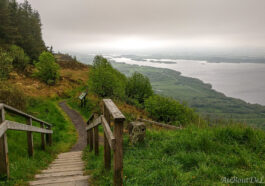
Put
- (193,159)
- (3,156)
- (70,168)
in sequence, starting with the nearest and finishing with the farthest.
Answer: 1. (3,156)
2. (193,159)
3. (70,168)

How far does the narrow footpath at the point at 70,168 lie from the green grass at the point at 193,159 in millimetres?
364

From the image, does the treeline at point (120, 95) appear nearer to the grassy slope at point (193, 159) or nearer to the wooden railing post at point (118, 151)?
the grassy slope at point (193, 159)

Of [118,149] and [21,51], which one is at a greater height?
[21,51]

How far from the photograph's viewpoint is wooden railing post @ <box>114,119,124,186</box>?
2.67 meters

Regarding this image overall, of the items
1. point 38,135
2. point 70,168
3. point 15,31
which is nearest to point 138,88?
point 15,31

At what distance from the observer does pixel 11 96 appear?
12211 millimetres

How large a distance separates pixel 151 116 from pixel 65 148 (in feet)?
60.5

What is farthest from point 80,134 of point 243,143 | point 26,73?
point 26,73

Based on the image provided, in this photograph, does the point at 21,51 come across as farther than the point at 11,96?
Yes

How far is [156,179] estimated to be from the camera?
11.1ft

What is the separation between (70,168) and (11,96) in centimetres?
987

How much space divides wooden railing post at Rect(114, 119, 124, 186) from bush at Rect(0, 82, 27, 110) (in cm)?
1176

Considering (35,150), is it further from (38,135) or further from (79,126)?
(79,126)

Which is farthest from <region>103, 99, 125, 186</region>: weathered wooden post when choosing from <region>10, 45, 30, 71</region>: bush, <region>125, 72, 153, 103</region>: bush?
<region>125, 72, 153, 103</region>: bush
